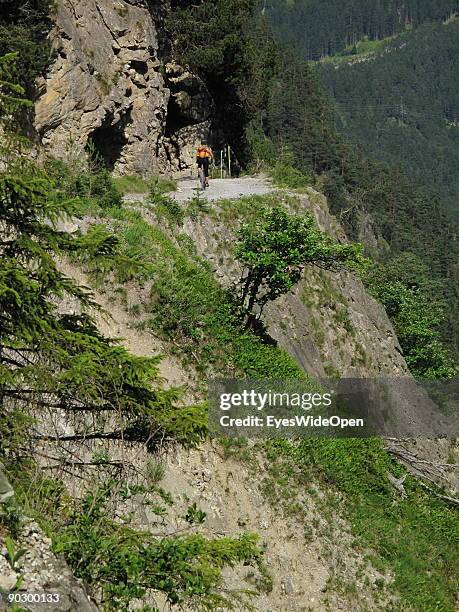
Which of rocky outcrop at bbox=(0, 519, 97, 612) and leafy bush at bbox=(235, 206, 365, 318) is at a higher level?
leafy bush at bbox=(235, 206, 365, 318)

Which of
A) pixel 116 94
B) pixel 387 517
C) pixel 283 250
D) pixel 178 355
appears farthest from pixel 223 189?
pixel 387 517

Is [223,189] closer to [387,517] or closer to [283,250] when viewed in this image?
[283,250]

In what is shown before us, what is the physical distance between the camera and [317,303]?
19953 millimetres

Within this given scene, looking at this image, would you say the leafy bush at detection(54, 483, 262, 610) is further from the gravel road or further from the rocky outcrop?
the gravel road

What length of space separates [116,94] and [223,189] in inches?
165

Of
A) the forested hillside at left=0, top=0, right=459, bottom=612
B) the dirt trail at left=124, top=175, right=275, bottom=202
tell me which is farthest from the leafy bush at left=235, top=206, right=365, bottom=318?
the dirt trail at left=124, top=175, right=275, bottom=202

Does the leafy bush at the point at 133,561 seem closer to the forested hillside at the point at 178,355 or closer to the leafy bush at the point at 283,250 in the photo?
the forested hillside at the point at 178,355

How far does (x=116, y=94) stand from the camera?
2236 cm

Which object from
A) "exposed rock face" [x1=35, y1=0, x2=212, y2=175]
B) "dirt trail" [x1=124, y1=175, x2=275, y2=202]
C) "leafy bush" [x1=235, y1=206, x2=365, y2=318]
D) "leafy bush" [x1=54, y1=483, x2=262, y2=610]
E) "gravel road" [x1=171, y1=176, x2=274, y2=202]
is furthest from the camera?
"gravel road" [x1=171, y1=176, x2=274, y2=202]

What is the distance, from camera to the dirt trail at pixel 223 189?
20.4 m

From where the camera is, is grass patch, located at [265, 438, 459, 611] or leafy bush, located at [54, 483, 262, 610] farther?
grass patch, located at [265, 438, 459, 611]

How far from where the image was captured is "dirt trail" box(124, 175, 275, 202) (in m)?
20.4

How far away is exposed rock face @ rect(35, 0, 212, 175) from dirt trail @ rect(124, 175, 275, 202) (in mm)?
1853

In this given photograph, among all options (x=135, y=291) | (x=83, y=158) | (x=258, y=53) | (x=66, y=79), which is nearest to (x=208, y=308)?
(x=135, y=291)
